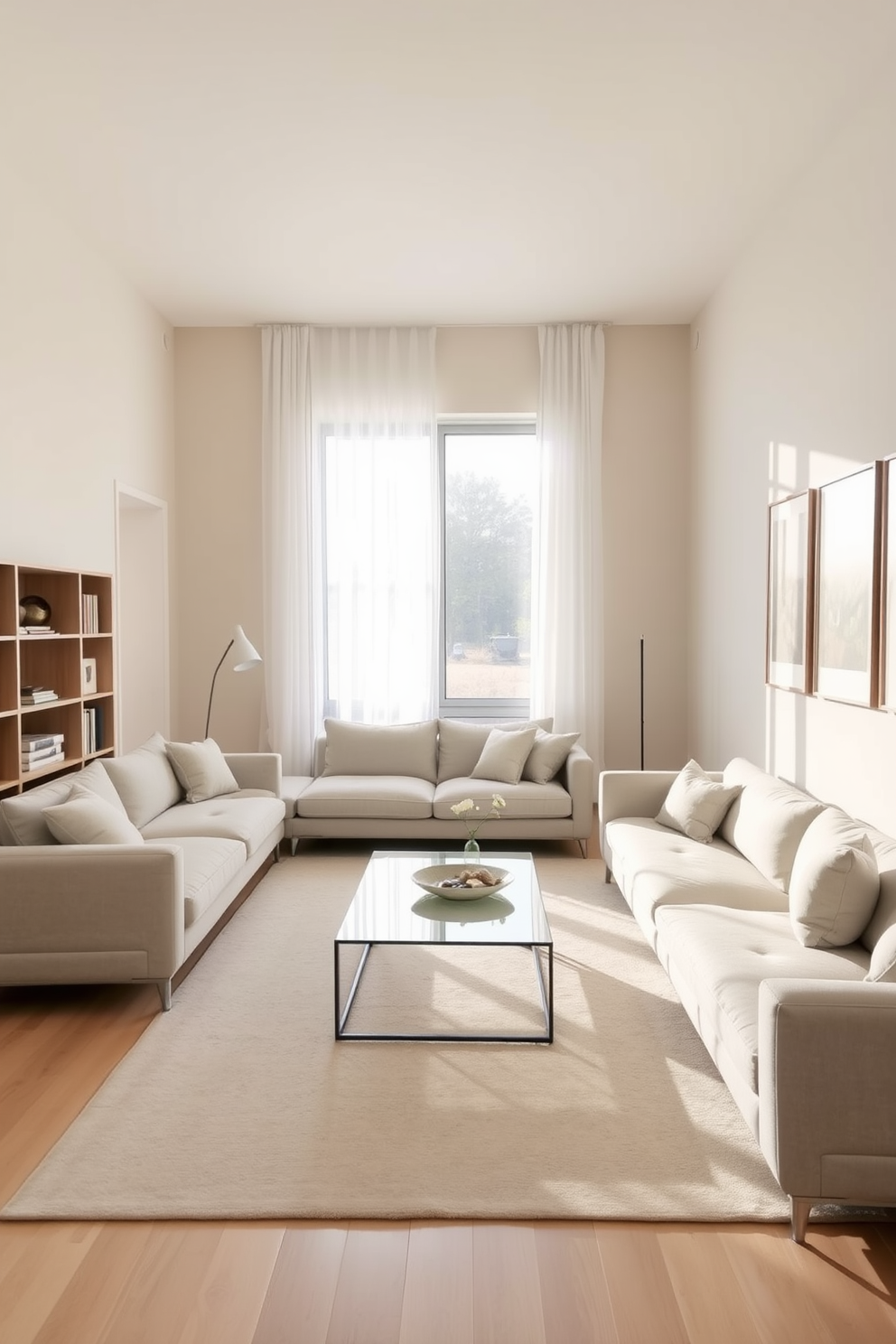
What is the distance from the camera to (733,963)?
2836mm

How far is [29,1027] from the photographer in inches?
135

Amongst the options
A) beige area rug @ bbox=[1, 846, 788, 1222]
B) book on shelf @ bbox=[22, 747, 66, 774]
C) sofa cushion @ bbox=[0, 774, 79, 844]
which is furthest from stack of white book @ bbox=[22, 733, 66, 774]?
beige area rug @ bbox=[1, 846, 788, 1222]

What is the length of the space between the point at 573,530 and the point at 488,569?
28.0 inches

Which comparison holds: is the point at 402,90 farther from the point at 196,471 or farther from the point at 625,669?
the point at 625,669

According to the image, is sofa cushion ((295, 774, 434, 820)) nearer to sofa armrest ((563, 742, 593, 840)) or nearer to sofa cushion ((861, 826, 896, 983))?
sofa armrest ((563, 742, 593, 840))

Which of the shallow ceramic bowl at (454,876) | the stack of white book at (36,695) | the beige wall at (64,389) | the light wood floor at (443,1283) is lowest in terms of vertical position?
the light wood floor at (443,1283)

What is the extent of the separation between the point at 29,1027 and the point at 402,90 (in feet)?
12.7

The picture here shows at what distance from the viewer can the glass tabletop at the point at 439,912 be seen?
132 inches

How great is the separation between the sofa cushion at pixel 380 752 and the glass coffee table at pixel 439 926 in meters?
2.04

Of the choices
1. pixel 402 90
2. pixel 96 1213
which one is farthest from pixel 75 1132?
pixel 402 90

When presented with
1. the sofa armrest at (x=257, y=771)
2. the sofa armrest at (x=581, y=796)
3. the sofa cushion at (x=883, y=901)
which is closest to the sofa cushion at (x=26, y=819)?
the sofa armrest at (x=257, y=771)

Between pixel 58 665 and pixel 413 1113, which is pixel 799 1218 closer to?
pixel 413 1113

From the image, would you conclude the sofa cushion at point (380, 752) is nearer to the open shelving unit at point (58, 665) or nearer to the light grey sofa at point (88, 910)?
the open shelving unit at point (58, 665)

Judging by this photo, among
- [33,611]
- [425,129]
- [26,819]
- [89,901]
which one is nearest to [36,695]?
[33,611]
